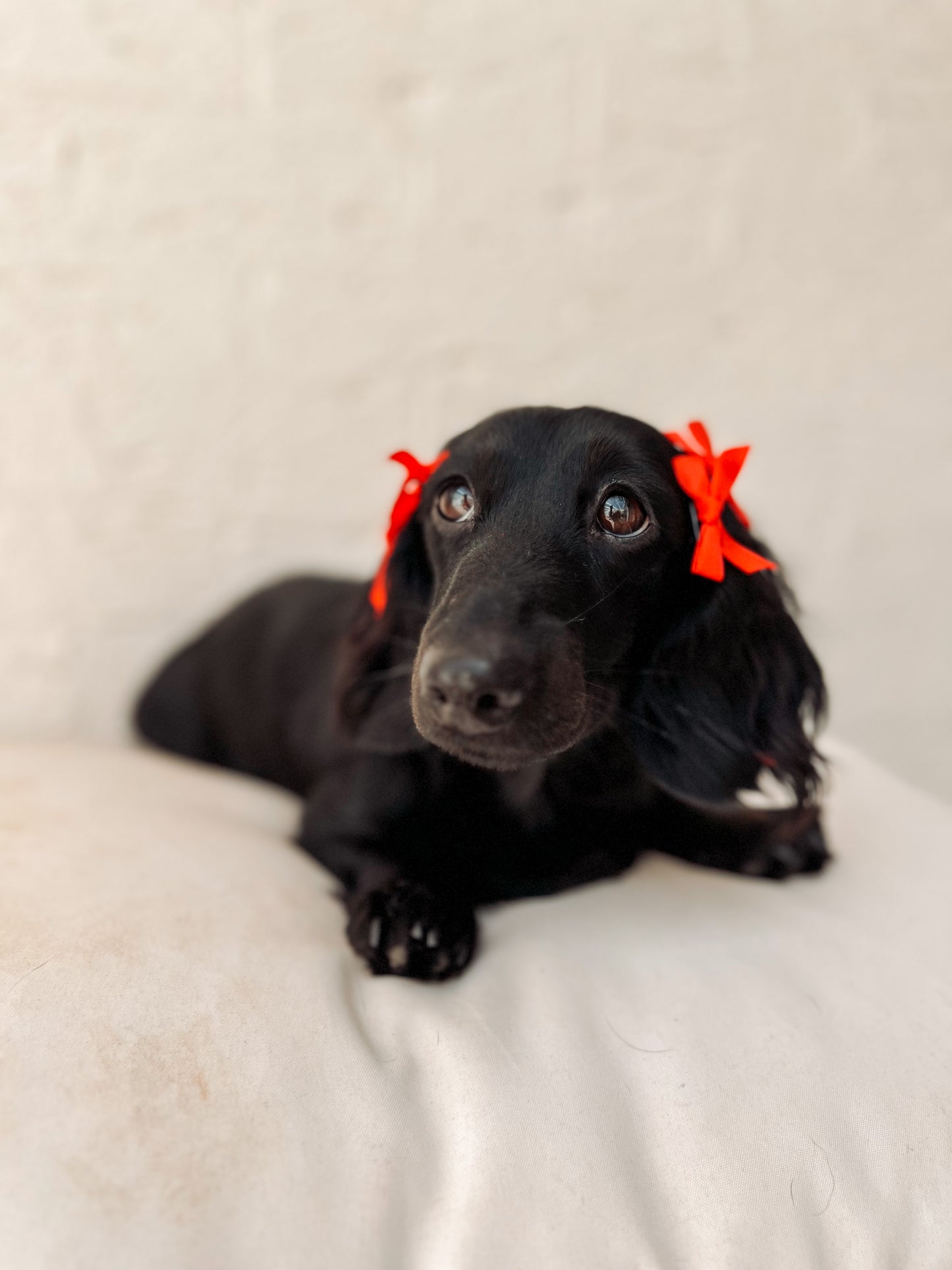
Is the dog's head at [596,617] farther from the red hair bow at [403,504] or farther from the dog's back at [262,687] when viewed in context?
the dog's back at [262,687]

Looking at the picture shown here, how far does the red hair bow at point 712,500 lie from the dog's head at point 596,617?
0.03m

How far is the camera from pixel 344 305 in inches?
74.4

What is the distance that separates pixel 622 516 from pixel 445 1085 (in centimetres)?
63

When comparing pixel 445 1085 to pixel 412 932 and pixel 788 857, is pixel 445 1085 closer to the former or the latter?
pixel 412 932

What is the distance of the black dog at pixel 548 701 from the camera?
3.19 ft

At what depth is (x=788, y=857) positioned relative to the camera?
51.5 inches

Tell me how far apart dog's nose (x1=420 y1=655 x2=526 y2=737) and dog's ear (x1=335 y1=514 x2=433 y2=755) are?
40 centimetres

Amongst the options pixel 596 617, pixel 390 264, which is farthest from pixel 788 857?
pixel 390 264

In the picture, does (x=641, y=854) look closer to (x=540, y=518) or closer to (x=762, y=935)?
(x=762, y=935)

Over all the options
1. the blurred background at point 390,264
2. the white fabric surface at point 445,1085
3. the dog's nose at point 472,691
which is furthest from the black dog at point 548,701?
the blurred background at point 390,264

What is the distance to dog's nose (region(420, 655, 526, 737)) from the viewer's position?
88 centimetres

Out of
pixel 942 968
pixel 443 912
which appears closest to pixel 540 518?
pixel 443 912

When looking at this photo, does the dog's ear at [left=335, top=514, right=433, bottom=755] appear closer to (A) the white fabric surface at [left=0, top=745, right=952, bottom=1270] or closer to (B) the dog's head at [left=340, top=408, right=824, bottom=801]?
(B) the dog's head at [left=340, top=408, right=824, bottom=801]

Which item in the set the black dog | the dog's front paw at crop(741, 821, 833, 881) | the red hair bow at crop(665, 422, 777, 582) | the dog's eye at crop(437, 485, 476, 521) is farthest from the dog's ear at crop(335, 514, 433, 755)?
the dog's front paw at crop(741, 821, 833, 881)
